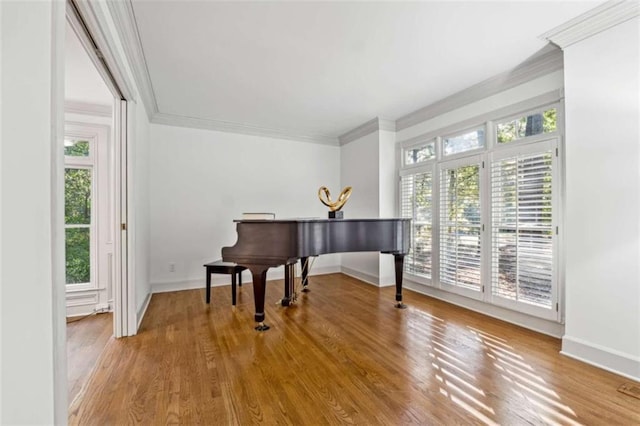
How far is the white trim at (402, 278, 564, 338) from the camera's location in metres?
2.59

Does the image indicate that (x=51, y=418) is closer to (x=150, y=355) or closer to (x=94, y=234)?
(x=150, y=355)

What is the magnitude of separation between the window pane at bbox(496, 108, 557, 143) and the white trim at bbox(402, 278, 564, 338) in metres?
1.77

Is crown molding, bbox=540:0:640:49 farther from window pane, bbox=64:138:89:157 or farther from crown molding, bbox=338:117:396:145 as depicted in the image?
window pane, bbox=64:138:89:157

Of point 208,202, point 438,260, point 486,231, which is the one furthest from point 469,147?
point 208,202

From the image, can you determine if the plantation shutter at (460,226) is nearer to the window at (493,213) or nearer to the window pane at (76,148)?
the window at (493,213)

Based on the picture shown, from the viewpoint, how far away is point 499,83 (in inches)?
118

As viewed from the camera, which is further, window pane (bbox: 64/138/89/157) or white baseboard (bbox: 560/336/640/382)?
window pane (bbox: 64/138/89/157)

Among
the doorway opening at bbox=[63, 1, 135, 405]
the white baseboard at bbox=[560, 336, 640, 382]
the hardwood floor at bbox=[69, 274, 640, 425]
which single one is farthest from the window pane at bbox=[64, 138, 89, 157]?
the white baseboard at bbox=[560, 336, 640, 382]

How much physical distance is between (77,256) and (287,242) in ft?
8.57

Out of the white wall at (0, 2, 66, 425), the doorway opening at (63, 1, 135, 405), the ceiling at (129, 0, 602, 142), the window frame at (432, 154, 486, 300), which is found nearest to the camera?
the white wall at (0, 2, 66, 425)

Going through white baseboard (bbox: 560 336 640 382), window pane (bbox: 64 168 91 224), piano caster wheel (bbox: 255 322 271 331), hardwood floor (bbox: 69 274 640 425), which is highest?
window pane (bbox: 64 168 91 224)

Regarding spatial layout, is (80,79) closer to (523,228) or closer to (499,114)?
(499,114)

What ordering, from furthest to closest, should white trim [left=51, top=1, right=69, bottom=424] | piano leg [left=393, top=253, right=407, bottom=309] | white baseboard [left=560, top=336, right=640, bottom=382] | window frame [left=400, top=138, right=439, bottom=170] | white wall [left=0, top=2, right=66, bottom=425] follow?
window frame [left=400, top=138, right=439, bottom=170]
piano leg [left=393, top=253, right=407, bottom=309]
white baseboard [left=560, top=336, right=640, bottom=382]
white trim [left=51, top=1, right=69, bottom=424]
white wall [left=0, top=2, right=66, bottom=425]

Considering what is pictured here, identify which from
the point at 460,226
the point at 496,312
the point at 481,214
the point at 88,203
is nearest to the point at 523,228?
the point at 481,214
